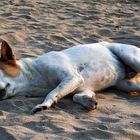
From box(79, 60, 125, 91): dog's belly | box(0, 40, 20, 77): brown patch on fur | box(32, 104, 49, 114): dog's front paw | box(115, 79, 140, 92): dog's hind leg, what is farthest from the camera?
box(115, 79, 140, 92): dog's hind leg

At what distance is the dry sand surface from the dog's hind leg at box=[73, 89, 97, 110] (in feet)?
0.20

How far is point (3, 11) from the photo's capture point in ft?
32.7

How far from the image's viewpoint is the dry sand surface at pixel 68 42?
14.0 feet

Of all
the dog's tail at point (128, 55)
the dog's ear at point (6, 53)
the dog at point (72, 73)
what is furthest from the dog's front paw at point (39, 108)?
the dog's tail at point (128, 55)

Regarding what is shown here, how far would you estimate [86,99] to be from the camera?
5004 millimetres

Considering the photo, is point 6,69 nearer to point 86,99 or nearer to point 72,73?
point 72,73

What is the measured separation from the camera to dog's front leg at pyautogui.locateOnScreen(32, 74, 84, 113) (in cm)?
489

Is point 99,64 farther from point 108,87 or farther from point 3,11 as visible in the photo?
point 3,11

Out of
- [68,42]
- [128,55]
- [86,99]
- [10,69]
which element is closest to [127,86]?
[128,55]

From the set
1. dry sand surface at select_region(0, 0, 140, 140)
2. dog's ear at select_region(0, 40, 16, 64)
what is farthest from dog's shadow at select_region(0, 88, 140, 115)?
dog's ear at select_region(0, 40, 16, 64)

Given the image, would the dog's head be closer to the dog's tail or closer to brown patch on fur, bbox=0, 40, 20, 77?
brown patch on fur, bbox=0, 40, 20, 77

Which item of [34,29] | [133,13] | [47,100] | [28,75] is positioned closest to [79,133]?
[47,100]

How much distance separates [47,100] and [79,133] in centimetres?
85

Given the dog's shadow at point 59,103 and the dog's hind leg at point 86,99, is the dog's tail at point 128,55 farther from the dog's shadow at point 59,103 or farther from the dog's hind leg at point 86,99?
the dog's hind leg at point 86,99
